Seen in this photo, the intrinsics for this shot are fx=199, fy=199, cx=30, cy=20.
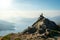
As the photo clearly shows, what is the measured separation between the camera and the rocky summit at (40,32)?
6303cm

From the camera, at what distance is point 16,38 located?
210 feet

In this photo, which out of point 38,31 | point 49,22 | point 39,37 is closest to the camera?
point 39,37

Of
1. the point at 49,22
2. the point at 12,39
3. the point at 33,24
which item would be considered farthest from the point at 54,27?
the point at 12,39

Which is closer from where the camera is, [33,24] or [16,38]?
[16,38]

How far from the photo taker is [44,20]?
231 feet

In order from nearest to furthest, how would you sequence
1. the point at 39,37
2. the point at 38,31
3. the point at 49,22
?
the point at 39,37, the point at 38,31, the point at 49,22

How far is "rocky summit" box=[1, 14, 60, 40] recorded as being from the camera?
63.0 m

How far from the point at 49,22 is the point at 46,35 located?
28.9 feet

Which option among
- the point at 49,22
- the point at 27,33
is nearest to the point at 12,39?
the point at 27,33

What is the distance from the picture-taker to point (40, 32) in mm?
65875

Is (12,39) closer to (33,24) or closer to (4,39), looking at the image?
(4,39)

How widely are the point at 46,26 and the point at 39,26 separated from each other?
251cm

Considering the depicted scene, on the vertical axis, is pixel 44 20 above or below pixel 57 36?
above

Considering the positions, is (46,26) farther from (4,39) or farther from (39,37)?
(4,39)
